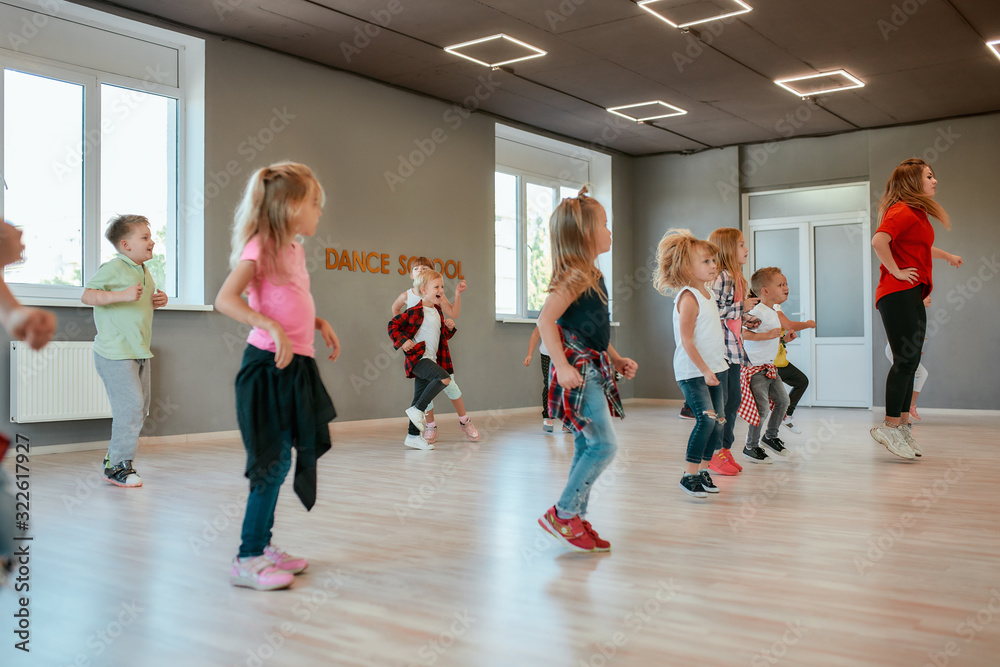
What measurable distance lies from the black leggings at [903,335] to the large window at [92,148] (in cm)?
451

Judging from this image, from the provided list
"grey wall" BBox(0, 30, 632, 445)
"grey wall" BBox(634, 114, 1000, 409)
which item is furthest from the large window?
"grey wall" BBox(634, 114, 1000, 409)

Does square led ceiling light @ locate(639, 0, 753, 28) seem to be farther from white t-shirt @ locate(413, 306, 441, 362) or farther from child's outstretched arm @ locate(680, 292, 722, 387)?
child's outstretched arm @ locate(680, 292, 722, 387)

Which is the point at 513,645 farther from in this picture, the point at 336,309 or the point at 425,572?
the point at 336,309

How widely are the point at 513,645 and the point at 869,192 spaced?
28.4ft

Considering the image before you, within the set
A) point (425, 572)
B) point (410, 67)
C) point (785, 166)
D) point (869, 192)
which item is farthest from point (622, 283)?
point (425, 572)

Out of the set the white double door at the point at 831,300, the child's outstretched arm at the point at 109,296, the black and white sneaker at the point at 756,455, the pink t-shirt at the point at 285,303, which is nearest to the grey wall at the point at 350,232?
the child's outstretched arm at the point at 109,296

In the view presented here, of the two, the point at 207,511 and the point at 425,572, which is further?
the point at 207,511

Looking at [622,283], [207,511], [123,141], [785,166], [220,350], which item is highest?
[785,166]

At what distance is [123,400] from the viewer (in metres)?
4.04

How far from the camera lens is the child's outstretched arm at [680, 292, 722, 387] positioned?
3.41m

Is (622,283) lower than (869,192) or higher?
lower

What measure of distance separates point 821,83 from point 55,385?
21.6ft

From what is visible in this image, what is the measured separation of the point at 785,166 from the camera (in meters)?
9.78

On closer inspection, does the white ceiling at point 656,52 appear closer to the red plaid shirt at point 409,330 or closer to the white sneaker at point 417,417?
the red plaid shirt at point 409,330
